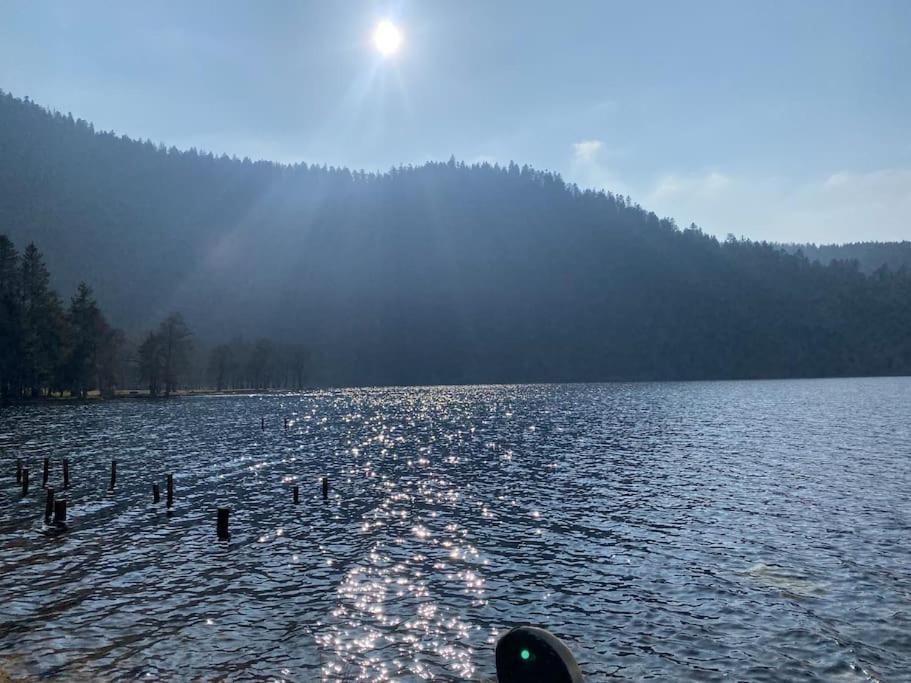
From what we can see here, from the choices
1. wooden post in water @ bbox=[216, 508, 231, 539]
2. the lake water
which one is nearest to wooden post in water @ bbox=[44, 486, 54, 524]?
the lake water

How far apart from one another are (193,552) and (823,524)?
33577mm

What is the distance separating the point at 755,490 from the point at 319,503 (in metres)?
31.1

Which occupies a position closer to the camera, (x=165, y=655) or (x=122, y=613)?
(x=165, y=655)

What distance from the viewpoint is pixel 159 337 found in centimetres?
16125

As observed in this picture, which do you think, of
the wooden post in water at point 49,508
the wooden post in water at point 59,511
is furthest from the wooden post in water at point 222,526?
the wooden post in water at point 49,508

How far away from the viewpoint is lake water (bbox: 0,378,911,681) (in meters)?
18.0

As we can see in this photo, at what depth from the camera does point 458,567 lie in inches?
1040

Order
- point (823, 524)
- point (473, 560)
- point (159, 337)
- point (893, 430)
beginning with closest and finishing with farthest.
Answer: point (473, 560) → point (823, 524) → point (893, 430) → point (159, 337)

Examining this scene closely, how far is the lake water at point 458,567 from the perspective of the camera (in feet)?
59.2

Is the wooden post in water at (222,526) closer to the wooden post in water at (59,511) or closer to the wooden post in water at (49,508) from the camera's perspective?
the wooden post in water at (59,511)

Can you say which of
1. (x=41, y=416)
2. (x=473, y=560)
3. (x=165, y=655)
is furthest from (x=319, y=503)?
(x=41, y=416)

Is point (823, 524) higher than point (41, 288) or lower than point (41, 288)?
lower

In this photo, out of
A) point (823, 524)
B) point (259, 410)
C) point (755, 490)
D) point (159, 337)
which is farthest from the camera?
point (159, 337)

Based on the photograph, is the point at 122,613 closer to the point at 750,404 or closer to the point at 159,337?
the point at 750,404
